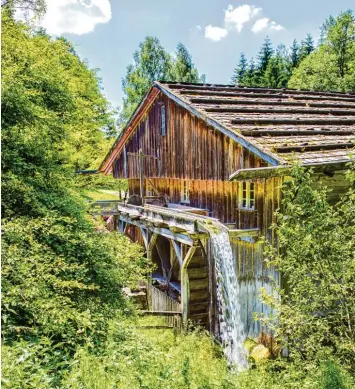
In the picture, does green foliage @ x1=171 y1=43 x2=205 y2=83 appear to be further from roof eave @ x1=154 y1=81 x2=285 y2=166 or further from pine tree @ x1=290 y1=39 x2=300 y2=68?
roof eave @ x1=154 y1=81 x2=285 y2=166

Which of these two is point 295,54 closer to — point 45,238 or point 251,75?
point 251,75

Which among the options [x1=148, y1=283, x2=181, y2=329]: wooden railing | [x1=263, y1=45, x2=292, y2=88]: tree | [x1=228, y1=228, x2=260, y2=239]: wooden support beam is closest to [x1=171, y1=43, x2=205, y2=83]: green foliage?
[x1=263, y1=45, x2=292, y2=88]: tree

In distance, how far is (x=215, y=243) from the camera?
8.49 meters

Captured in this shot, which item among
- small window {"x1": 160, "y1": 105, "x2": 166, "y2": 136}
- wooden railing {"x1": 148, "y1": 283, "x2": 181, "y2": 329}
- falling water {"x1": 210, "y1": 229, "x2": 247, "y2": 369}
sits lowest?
wooden railing {"x1": 148, "y1": 283, "x2": 181, "y2": 329}

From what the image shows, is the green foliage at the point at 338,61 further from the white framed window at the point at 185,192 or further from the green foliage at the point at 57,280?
the green foliage at the point at 57,280

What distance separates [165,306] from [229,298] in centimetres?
399

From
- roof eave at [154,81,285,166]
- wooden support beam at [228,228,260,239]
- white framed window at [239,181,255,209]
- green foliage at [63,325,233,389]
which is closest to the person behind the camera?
A: green foliage at [63,325,233,389]

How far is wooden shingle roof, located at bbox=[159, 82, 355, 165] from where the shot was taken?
24.4 feet

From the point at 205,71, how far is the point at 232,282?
26.5m

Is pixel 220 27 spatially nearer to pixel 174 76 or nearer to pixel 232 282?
pixel 232 282

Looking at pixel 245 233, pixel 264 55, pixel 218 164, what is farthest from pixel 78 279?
pixel 264 55

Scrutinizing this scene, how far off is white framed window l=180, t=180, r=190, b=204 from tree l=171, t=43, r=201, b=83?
18286mm

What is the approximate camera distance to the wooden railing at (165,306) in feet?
36.2

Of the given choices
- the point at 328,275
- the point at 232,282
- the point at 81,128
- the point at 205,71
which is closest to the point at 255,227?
the point at 232,282
